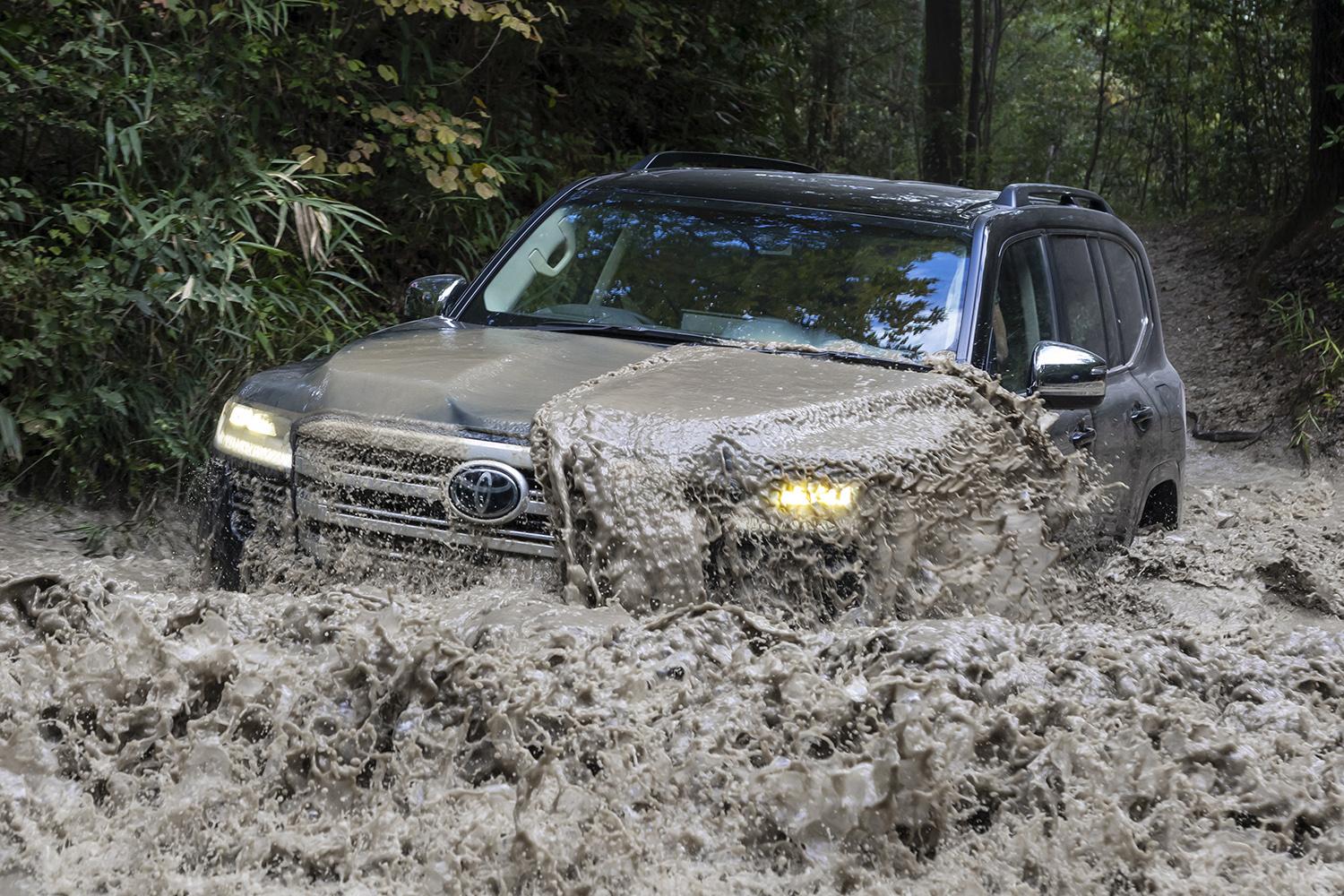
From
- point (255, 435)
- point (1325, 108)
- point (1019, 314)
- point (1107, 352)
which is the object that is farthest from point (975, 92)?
point (255, 435)

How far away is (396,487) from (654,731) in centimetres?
91

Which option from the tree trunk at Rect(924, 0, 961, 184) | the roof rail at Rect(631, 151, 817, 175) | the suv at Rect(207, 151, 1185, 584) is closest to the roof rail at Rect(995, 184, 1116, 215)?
the suv at Rect(207, 151, 1185, 584)

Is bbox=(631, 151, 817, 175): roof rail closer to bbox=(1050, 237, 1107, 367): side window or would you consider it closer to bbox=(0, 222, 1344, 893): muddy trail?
bbox=(1050, 237, 1107, 367): side window

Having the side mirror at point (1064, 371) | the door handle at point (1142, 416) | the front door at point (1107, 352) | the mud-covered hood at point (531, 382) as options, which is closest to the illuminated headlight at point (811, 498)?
the mud-covered hood at point (531, 382)

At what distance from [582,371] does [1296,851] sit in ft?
6.68

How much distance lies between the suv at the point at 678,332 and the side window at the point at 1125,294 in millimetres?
14

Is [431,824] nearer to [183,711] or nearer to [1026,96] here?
[183,711]

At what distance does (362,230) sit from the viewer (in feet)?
28.0

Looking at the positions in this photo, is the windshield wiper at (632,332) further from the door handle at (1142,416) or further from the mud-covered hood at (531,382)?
the door handle at (1142,416)

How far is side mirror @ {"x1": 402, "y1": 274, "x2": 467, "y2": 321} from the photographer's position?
16.1ft

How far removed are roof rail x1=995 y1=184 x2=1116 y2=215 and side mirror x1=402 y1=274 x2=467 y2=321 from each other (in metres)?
1.84

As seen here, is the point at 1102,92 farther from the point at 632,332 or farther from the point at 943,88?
the point at 632,332

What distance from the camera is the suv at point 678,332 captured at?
11.7ft

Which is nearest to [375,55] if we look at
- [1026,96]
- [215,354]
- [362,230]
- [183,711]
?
[362,230]
